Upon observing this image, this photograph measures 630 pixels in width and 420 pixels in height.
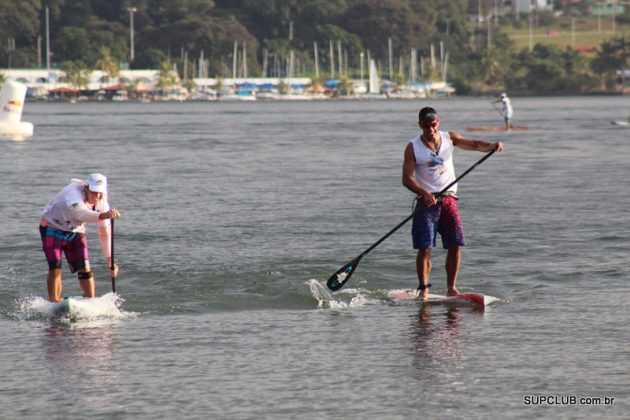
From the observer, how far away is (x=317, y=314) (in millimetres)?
13266

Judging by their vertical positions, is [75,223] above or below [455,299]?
above

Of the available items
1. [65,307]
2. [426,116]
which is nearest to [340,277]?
[426,116]

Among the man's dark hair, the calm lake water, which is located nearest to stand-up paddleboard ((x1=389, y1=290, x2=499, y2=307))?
the calm lake water

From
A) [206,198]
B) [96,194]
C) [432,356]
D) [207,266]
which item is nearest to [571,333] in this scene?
[432,356]

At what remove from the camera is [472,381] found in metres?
10.0

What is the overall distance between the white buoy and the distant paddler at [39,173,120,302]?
121ft

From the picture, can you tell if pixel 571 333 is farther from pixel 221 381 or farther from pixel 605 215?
pixel 605 215

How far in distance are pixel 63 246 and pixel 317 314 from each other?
8.97ft

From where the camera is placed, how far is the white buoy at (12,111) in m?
49.5

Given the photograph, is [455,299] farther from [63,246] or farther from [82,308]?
[63,246]

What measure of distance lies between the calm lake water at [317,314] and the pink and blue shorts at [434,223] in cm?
75

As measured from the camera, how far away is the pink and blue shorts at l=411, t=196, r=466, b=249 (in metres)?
13.2

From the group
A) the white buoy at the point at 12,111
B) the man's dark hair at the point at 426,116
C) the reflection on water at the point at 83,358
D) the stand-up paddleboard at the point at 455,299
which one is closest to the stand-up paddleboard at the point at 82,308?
the reflection on water at the point at 83,358

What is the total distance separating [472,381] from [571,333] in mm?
2199
